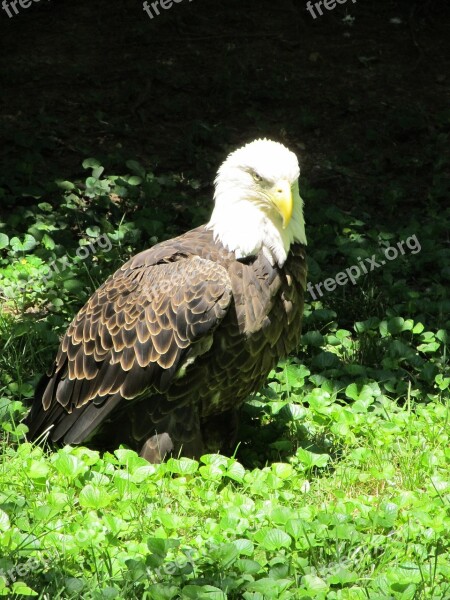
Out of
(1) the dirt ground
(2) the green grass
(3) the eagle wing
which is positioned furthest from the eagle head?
(1) the dirt ground

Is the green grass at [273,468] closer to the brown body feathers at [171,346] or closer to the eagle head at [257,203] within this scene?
the brown body feathers at [171,346]

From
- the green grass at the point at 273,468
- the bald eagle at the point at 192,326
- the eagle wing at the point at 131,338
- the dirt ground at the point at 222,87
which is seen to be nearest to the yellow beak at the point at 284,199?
the bald eagle at the point at 192,326

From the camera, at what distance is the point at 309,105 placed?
29.4ft

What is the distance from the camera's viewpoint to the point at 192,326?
4.38 m

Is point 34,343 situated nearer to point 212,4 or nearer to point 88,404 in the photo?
point 88,404

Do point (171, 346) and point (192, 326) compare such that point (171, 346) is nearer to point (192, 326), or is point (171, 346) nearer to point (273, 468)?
point (192, 326)

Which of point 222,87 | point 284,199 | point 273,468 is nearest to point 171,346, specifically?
point 273,468

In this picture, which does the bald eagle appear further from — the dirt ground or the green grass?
the dirt ground

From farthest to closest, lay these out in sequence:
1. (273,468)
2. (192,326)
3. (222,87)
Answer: (222,87) < (273,468) < (192,326)

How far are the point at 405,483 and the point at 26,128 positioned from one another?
206 inches

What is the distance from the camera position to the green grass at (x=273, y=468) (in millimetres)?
A: 3570

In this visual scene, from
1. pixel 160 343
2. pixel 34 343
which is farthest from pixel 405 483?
pixel 34 343

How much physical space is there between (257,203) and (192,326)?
70 cm

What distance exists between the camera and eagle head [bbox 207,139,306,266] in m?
4.48
